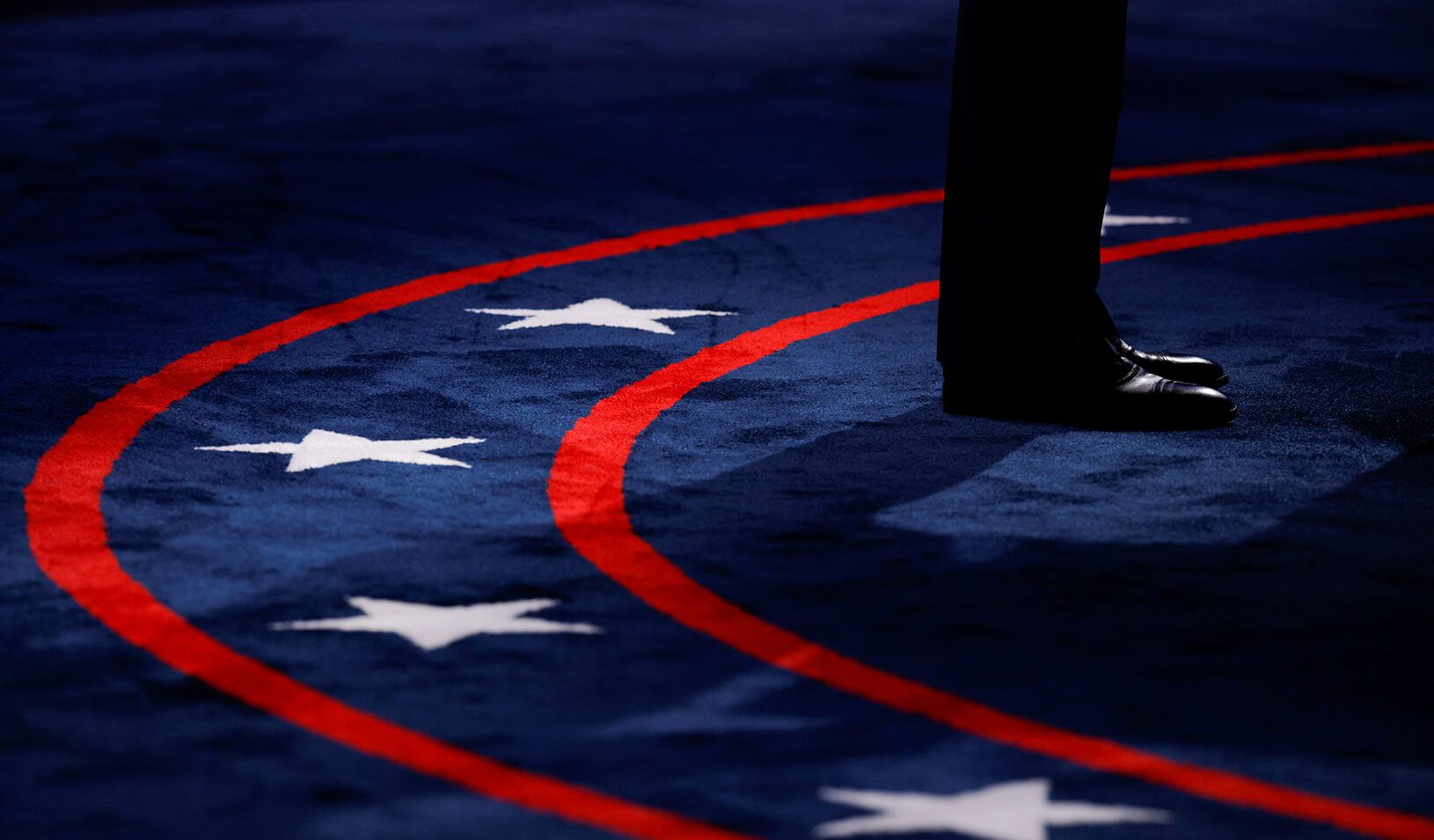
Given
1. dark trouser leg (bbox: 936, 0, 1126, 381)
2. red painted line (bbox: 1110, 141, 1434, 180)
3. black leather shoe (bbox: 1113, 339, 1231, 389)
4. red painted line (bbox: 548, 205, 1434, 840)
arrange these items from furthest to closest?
red painted line (bbox: 1110, 141, 1434, 180) < black leather shoe (bbox: 1113, 339, 1231, 389) < dark trouser leg (bbox: 936, 0, 1126, 381) < red painted line (bbox: 548, 205, 1434, 840)

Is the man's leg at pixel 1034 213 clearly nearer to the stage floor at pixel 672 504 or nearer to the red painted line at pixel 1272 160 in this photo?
the stage floor at pixel 672 504

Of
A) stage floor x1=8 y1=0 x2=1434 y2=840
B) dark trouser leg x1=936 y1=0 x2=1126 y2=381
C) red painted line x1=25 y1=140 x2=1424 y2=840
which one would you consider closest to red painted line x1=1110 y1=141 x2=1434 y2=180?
stage floor x1=8 y1=0 x2=1434 y2=840

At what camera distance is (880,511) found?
3.14 m

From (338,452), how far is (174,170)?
285cm

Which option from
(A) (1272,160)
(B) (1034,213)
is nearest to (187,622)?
(B) (1034,213)

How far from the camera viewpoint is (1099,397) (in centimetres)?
366

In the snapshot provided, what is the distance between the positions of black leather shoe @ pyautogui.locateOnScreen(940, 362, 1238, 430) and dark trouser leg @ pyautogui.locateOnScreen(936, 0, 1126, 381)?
39 mm

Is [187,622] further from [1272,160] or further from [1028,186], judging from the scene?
[1272,160]

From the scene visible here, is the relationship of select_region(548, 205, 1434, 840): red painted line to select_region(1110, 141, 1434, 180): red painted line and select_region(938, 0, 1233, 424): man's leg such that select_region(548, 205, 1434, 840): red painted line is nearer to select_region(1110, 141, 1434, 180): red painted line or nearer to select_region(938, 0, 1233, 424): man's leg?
select_region(938, 0, 1233, 424): man's leg

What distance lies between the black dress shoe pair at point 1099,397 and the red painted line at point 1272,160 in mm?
2571

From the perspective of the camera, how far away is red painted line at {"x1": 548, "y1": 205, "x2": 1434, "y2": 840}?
2162 mm

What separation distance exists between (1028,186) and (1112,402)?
1.33ft

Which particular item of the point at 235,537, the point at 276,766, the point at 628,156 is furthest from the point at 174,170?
the point at 276,766

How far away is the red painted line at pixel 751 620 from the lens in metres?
2.16
